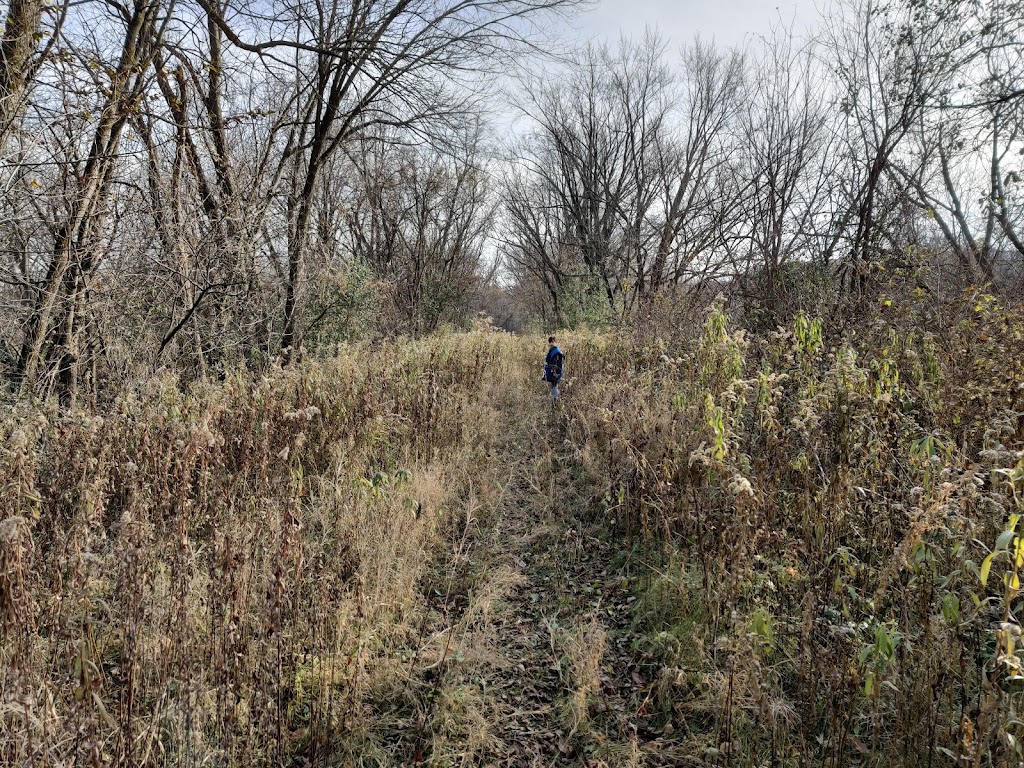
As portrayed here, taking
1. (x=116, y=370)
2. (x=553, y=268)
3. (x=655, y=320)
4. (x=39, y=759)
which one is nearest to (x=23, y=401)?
(x=116, y=370)

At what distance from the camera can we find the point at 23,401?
14.3 ft

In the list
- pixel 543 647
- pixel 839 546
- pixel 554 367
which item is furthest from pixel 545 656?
pixel 554 367

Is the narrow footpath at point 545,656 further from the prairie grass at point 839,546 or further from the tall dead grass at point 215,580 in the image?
the tall dead grass at point 215,580

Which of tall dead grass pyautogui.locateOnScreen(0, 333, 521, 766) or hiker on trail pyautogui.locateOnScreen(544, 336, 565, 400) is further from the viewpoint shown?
hiker on trail pyautogui.locateOnScreen(544, 336, 565, 400)

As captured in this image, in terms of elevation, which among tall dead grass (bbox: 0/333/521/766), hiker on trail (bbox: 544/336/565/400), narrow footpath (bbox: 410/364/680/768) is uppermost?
hiker on trail (bbox: 544/336/565/400)

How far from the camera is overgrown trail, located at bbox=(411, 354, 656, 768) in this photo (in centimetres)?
253

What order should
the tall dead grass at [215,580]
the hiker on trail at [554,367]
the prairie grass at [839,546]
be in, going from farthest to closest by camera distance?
the hiker on trail at [554,367] < the prairie grass at [839,546] < the tall dead grass at [215,580]

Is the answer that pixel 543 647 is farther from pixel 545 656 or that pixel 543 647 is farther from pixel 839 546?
pixel 839 546

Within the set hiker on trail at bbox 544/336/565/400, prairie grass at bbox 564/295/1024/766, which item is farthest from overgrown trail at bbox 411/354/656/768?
hiker on trail at bbox 544/336/565/400

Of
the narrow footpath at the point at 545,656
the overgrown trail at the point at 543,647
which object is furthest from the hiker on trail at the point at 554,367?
the narrow footpath at the point at 545,656

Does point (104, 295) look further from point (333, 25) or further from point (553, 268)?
point (553, 268)

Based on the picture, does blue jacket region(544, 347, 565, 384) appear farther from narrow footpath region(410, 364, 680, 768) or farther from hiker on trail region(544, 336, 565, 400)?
narrow footpath region(410, 364, 680, 768)

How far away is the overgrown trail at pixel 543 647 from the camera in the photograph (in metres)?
2.53

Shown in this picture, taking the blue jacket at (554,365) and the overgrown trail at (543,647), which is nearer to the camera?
the overgrown trail at (543,647)
